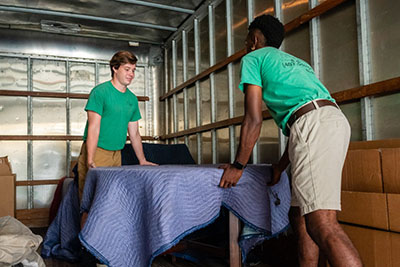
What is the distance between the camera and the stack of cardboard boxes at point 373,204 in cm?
176

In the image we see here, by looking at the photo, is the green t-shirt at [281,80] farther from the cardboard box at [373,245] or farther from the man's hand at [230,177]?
the cardboard box at [373,245]

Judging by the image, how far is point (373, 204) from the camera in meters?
1.86

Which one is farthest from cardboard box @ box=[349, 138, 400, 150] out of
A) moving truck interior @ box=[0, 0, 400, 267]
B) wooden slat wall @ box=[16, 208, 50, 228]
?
wooden slat wall @ box=[16, 208, 50, 228]

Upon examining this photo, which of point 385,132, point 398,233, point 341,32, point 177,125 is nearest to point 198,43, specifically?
point 177,125

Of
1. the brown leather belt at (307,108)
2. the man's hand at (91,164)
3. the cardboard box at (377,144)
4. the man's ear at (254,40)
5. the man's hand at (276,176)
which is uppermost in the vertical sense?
the man's ear at (254,40)

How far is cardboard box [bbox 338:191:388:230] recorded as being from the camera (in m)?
1.81

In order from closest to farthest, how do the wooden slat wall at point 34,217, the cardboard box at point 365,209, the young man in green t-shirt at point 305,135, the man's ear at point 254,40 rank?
the young man in green t-shirt at point 305,135
the cardboard box at point 365,209
the man's ear at point 254,40
the wooden slat wall at point 34,217

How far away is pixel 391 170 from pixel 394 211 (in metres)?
0.20

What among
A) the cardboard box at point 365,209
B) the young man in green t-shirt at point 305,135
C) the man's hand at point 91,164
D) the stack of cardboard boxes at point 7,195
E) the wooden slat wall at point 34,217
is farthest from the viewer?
the wooden slat wall at point 34,217

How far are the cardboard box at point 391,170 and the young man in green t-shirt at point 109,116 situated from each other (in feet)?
5.99

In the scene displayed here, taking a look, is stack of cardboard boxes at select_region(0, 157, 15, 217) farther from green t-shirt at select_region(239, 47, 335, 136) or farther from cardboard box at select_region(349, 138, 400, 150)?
cardboard box at select_region(349, 138, 400, 150)

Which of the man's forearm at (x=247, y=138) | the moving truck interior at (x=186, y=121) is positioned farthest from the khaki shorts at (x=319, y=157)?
the moving truck interior at (x=186, y=121)

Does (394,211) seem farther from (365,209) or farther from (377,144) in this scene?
(377,144)

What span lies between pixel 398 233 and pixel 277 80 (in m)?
0.91
